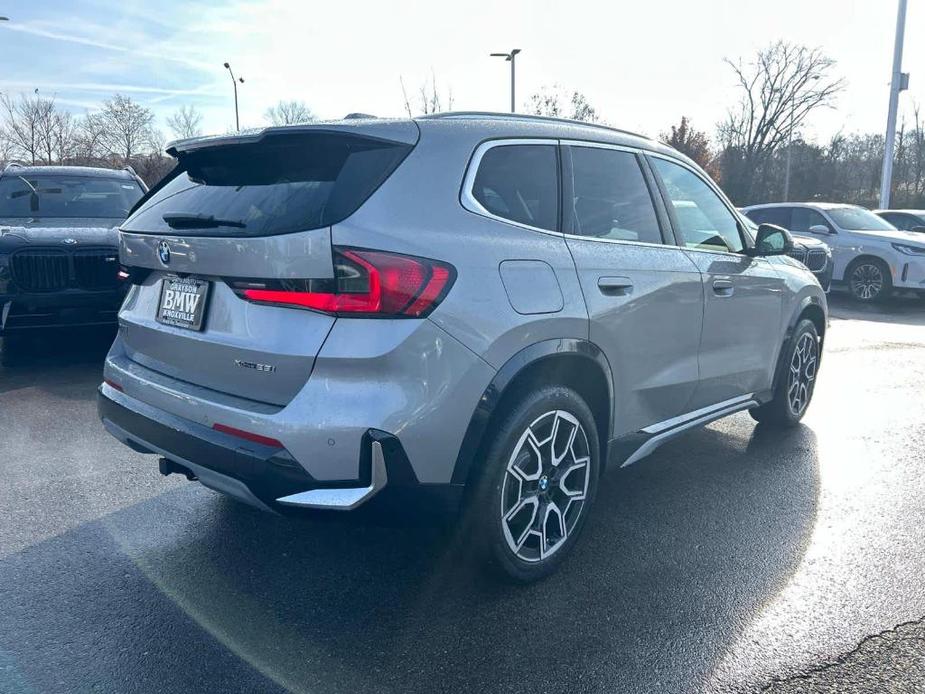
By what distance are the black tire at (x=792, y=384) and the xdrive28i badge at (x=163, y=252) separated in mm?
3800

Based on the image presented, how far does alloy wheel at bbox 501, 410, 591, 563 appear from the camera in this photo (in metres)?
2.87

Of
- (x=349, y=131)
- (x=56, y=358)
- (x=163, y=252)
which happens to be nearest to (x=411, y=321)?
(x=349, y=131)

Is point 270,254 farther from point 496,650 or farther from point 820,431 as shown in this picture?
point 820,431

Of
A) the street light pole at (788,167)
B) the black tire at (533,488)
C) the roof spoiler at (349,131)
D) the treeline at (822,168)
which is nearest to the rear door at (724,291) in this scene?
the black tire at (533,488)

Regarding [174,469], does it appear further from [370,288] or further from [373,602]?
[370,288]

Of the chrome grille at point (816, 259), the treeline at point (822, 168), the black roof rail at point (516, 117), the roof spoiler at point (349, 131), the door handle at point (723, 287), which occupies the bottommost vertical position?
the chrome grille at point (816, 259)

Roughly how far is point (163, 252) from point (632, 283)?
6.42 ft

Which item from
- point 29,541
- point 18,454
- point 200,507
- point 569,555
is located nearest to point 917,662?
point 569,555

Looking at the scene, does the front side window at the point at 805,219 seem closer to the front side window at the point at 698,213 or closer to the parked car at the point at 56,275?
the front side window at the point at 698,213

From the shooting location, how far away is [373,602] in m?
2.87

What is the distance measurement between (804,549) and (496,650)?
1.64 m

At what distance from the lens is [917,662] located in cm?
253

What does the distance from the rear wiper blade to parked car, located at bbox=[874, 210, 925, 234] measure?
1598cm

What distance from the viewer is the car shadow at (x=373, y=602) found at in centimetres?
245
